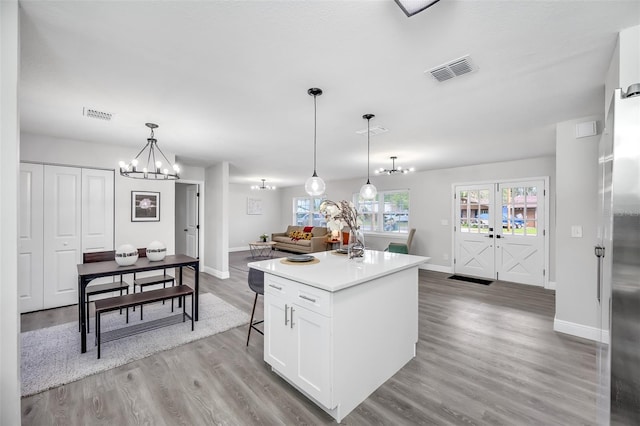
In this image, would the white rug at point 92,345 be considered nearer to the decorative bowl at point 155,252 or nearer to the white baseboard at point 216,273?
the decorative bowl at point 155,252

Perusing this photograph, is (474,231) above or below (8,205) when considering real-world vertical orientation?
below

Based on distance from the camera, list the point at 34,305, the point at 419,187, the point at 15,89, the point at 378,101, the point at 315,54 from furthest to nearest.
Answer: the point at 419,187, the point at 34,305, the point at 378,101, the point at 315,54, the point at 15,89

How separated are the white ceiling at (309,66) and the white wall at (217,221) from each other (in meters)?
1.97

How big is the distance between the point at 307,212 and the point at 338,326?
8164 mm

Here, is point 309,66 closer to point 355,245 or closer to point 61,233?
point 355,245

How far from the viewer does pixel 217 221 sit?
5.69 metres

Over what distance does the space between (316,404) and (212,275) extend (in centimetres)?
454

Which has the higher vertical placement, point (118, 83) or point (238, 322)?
point (118, 83)

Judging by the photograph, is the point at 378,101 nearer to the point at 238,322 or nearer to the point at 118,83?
the point at 118,83

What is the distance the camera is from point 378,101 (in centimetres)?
259

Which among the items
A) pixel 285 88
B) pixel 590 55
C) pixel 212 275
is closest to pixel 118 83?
pixel 285 88

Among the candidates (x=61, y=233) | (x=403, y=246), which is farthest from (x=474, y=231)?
(x=61, y=233)

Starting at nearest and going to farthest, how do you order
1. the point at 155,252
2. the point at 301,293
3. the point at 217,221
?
the point at 301,293 < the point at 155,252 < the point at 217,221

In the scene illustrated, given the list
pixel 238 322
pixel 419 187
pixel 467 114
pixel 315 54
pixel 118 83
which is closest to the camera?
pixel 315 54
